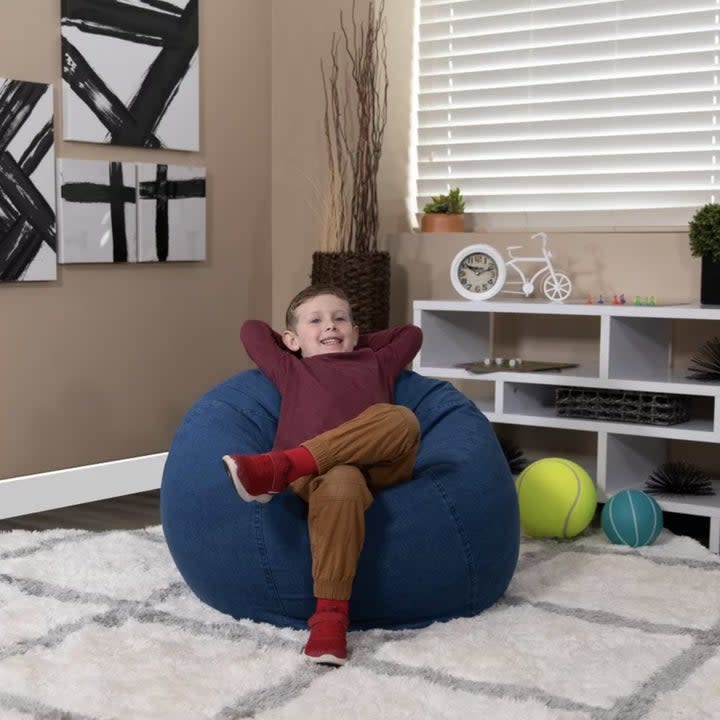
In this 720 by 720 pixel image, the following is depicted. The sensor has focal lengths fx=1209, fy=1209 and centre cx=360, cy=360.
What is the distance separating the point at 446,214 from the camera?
4508mm

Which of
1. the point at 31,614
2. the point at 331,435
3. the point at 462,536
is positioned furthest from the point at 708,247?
the point at 31,614

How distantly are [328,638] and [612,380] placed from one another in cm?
158

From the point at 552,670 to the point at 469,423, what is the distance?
2.54 feet

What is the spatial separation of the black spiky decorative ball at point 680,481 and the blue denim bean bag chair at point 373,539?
970 millimetres

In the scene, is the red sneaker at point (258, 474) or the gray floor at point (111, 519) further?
the gray floor at point (111, 519)

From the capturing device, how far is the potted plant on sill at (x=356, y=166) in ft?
14.3

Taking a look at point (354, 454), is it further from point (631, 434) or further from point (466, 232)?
point (466, 232)

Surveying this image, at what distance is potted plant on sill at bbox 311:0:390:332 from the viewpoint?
4.35 metres

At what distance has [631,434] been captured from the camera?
373 centimetres

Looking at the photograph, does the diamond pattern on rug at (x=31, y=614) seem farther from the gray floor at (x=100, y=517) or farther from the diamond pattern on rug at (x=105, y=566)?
the gray floor at (x=100, y=517)

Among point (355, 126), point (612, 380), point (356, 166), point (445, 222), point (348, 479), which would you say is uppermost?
point (355, 126)

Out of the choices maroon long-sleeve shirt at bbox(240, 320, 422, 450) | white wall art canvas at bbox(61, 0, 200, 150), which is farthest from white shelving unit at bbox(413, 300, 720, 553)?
white wall art canvas at bbox(61, 0, 200, 150)

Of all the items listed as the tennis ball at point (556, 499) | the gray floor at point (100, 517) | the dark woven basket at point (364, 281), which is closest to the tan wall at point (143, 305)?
the gray floor at point (100, 517)

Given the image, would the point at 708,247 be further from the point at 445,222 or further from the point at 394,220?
the point at 394,220
